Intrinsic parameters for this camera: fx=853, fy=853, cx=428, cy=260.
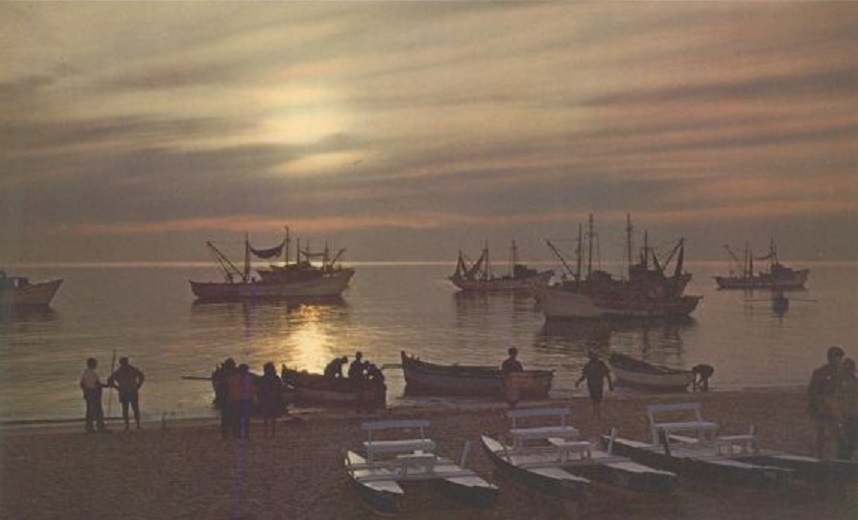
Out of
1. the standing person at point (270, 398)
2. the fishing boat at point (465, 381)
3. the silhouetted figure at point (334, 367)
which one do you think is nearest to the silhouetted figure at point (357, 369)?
the silhouetted figure at point (334, 367)

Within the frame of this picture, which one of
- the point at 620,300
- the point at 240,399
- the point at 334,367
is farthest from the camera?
the point at 620,300

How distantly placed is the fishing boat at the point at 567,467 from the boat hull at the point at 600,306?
8315cm

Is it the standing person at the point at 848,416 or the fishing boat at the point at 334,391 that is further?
the fishing boat at the point at 334,391

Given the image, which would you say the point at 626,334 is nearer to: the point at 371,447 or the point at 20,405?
the point at 20,405

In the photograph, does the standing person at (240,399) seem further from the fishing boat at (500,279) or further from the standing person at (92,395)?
the fishing boat at (500,279)

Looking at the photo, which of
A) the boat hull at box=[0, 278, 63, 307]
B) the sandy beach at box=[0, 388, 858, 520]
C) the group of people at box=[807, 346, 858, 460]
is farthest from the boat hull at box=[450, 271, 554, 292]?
the group of people at box=[807, 346, 858, 460]

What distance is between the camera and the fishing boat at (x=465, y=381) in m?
31.9

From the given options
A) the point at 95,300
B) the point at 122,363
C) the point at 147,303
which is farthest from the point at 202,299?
the point at 122,363

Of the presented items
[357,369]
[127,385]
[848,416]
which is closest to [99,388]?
[127,385]

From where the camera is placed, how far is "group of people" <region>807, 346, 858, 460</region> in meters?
12.3

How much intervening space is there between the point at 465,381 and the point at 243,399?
1906 centimetres

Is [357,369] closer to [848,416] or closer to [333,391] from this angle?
[333,391]

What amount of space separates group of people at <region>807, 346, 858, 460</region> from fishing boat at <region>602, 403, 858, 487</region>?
2.02 feet

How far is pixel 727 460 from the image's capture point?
12086 millimetres
